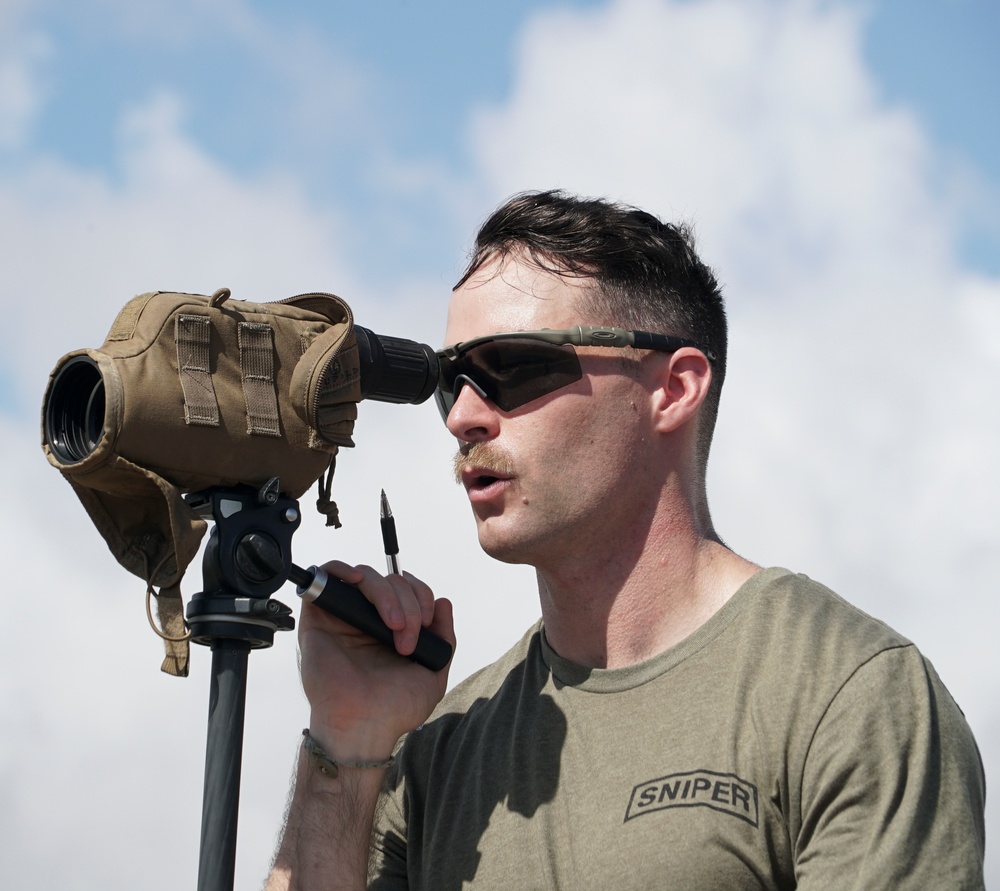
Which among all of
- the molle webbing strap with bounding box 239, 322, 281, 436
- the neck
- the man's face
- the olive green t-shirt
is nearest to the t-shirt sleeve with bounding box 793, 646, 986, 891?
the olive green t-shirt

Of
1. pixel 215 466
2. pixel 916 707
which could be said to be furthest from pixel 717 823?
pixel 215 466

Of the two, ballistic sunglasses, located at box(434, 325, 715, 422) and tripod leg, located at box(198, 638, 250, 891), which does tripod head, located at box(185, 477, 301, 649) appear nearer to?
tripod leg, located at box(198, 638, 250, 891)

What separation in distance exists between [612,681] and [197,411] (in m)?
1.32

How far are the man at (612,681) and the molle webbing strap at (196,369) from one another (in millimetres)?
681

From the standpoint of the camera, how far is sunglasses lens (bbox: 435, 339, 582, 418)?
11.5 ft

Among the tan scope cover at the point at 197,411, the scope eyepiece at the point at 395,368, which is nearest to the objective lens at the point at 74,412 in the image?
the tan scope cover at the point at 197,411

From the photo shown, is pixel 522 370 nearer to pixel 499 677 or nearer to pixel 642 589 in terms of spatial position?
pixel 642 589

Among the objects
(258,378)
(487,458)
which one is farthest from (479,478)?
(258,378)

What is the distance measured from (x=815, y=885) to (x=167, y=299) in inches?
71.9

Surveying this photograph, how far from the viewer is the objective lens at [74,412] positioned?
2.75 m

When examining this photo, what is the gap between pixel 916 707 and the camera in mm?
2816

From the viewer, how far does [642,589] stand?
348 centimetres

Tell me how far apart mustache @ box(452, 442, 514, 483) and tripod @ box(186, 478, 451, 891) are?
2.29ft

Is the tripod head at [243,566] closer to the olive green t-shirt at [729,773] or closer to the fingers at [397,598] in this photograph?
the fingers at [397,598]
